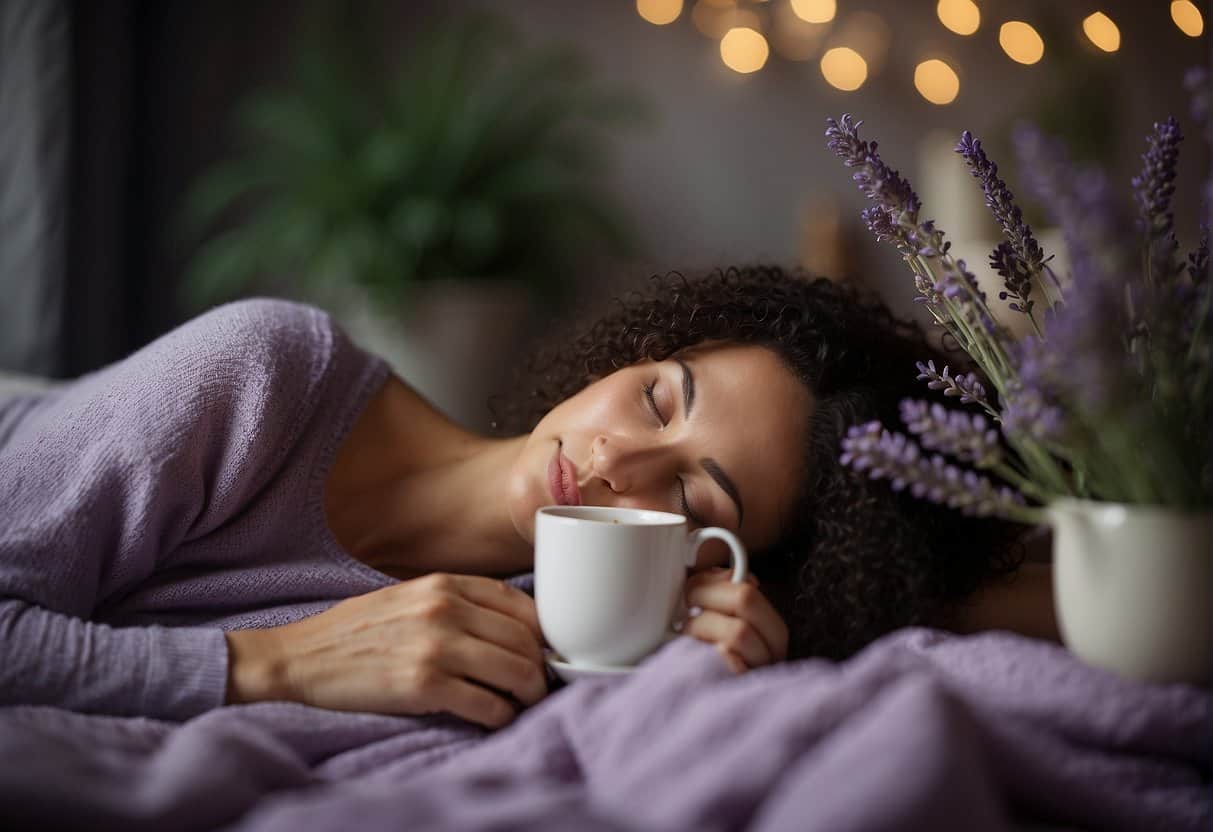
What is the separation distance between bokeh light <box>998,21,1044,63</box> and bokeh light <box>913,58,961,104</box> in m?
0.18

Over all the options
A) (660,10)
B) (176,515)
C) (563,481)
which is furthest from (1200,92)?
(660,10)

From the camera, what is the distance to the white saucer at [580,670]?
0.91 metres

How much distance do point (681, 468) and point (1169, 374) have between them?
1.83 ft

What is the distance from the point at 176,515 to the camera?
1.14 metres

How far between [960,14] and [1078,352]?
119 inches

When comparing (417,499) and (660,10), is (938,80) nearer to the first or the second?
(660,10)

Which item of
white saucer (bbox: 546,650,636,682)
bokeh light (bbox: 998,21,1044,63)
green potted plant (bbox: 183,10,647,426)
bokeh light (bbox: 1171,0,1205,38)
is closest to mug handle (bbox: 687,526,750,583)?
white saucer (bbox: 546,650,636,682)

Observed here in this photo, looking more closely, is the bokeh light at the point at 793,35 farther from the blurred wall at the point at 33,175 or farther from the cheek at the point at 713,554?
the cheek at the point at 713,554

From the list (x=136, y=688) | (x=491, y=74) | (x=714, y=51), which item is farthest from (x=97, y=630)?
(x=714, y=51)

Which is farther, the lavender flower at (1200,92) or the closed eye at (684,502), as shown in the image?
the closed eye at (684,502)

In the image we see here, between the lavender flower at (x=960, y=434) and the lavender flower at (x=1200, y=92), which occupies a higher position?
the lavender flower at (x=1200, y=92)

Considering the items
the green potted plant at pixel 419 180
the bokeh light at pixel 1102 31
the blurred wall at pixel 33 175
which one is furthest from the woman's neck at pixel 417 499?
the bokeh light at pixel 1102 31

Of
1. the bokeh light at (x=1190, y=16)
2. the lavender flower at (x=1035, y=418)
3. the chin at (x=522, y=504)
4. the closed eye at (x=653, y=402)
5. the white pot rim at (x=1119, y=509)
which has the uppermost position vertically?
the bokeh light at (x=1190, y=16)

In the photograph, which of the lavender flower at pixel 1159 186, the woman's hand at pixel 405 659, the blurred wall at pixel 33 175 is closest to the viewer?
the lavender flower at pixel 1159 186
